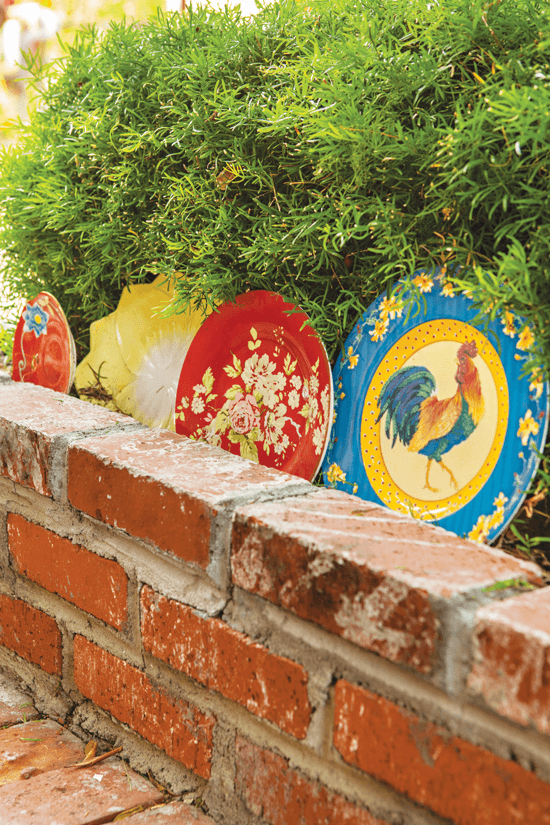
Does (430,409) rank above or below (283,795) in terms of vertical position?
above

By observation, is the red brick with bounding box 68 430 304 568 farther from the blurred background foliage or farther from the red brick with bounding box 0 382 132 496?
the blurred background foliage

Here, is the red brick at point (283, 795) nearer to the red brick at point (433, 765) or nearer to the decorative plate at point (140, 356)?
the red brick at point (433, 765)

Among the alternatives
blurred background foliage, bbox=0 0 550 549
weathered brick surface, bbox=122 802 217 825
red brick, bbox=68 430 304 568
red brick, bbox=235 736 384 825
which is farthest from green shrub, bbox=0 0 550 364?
weathered brick surface, bbox=122 802 217 825

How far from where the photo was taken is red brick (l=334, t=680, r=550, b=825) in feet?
1.46

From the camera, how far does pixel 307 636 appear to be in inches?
23.5

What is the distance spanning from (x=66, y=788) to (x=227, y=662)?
30 cm

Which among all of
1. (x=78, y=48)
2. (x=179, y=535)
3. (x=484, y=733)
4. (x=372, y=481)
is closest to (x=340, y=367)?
(x=372, y=481)

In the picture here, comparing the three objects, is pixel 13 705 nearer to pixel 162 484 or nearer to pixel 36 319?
pixel 162 484

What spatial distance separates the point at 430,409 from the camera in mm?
738

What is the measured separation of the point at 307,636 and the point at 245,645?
0.08 m

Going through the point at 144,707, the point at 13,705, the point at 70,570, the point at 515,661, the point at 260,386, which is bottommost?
the point at 13,705

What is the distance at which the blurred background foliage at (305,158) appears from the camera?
2.07 ft

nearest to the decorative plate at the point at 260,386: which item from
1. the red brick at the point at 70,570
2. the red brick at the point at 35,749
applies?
the red brick at the point at 70,570

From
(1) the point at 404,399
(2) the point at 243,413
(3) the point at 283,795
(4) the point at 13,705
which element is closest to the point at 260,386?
(2) the point at 243,413
